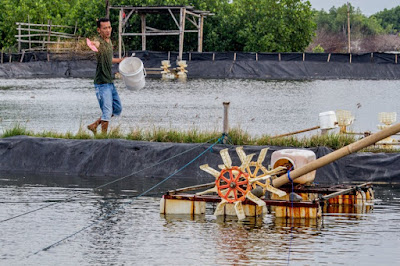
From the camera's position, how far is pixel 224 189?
1115 cm

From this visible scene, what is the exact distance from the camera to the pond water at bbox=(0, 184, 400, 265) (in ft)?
29.9

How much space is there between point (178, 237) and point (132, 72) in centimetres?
724

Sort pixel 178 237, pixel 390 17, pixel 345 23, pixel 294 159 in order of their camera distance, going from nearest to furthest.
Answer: pixel 178 237
pixel 294 159
pixel 345 23
pixel 390 17

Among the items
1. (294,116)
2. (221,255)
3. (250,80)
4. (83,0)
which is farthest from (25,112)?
(83,0)

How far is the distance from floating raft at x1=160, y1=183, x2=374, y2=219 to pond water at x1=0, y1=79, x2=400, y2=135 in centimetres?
557

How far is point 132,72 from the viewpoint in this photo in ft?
55.5

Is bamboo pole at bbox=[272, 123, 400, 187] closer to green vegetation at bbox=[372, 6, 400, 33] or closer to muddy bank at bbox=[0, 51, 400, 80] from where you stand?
muddy bank at bbox=[0, 51, 400, 80]

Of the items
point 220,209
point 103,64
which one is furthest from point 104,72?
point 220,209

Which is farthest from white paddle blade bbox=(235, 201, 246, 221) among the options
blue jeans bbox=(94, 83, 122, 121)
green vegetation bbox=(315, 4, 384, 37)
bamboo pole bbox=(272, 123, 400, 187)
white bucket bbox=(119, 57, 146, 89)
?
green vegetation bbox=(315, 4, 384, 37)

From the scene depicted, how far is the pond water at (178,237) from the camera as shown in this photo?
29.9 feet

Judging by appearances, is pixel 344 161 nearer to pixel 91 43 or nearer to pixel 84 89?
pixel 91 43

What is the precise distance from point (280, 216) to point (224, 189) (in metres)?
0.77

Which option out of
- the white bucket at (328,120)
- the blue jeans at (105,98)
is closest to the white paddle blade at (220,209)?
the blue jeans at (105,98)

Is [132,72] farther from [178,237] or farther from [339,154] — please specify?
[178,237]
